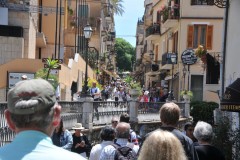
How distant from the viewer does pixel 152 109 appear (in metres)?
29.5

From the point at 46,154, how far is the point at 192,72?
38.1 meters

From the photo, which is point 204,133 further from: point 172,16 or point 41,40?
point 172,16

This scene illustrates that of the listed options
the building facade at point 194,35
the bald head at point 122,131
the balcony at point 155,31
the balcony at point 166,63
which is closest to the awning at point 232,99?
the bald head at point 122,131

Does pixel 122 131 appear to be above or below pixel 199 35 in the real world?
below

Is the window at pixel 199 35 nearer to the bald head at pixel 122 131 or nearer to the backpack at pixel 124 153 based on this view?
the bald head at pixel 122 131

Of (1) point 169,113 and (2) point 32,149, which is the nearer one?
(2) point 32,149

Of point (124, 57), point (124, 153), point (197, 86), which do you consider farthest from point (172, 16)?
point (124, 57)

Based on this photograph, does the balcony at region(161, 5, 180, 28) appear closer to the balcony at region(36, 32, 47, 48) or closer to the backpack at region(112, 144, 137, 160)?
the balcony at region(36, 32, 47, 48)

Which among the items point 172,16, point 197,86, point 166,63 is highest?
point 172,16

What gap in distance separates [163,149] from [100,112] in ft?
65.3

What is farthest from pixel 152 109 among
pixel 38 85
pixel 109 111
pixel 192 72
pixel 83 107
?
pixel 38 85

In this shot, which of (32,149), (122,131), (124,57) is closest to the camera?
(32,149)

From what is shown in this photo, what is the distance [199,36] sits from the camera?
4125cm

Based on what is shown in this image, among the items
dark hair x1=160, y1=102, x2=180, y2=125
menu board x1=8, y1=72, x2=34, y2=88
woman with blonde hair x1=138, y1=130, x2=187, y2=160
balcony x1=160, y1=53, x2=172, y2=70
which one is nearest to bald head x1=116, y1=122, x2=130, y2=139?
dark hair x1=160, y1=102, x2=180, y2=125
